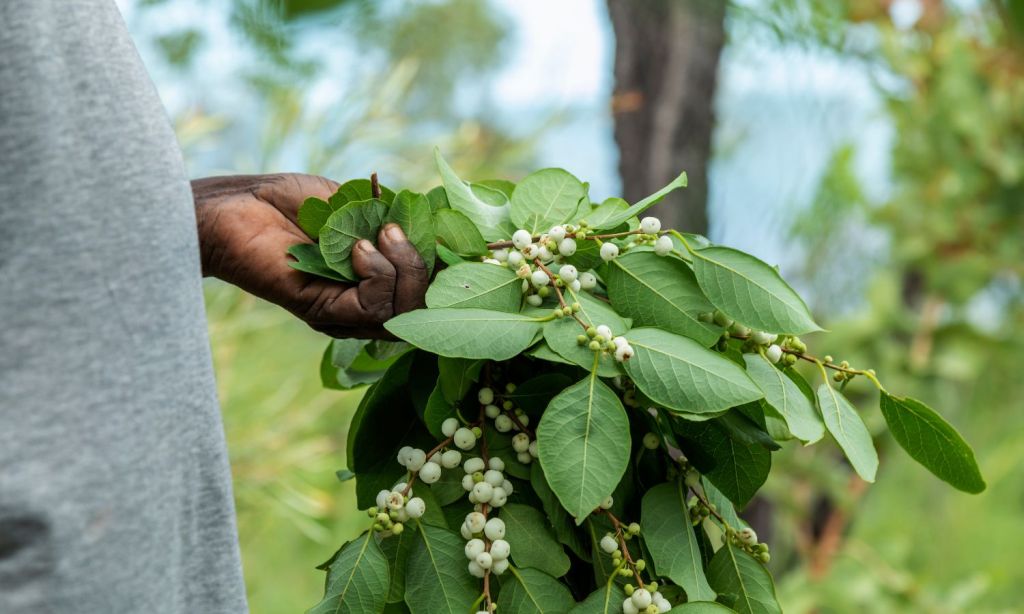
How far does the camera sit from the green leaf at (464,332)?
0.36 metres

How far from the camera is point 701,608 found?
14.8 inches

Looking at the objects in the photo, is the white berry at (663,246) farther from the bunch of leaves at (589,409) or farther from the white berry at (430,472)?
the white berry at (430,472)

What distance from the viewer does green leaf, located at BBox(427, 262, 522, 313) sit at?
1.28 feet

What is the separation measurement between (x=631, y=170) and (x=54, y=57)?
3.41 feet

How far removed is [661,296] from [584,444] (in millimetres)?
82

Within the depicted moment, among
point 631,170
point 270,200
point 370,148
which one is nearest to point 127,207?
point 270,200

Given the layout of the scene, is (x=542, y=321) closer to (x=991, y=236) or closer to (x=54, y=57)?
(x=54, y=57)

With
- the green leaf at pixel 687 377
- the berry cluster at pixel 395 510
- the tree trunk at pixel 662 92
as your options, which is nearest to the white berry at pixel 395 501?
the berry cluster at pixel 395 510

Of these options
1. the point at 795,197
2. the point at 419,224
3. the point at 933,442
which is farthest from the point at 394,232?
the point at 795,197

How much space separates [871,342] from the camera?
1.64 metres

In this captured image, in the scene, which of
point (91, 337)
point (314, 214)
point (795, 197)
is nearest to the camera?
point (91, 337)

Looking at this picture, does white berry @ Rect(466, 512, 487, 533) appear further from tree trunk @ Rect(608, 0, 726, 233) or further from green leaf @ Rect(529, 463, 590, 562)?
tree trunk @ Rect(608, 0, 726, 233)

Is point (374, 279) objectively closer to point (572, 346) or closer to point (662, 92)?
point (572, 346)

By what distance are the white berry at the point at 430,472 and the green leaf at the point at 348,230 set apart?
0.09 m
